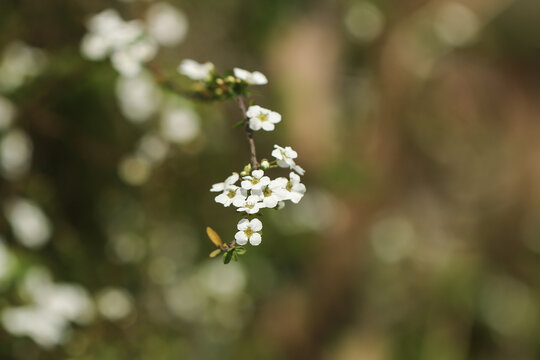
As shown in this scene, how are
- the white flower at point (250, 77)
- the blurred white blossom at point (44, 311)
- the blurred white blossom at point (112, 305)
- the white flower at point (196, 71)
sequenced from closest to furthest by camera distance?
the white flower at point (250, 77)
the white flower at point (196, 71)
the blurred white blossom at point (44, 311)
the blurred white blossom at point (112, 305)

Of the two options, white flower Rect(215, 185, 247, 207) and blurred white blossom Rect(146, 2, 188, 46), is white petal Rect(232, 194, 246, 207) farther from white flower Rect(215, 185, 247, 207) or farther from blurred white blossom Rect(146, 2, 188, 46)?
blurred white blossom Rect(146, 2, 188, 46)

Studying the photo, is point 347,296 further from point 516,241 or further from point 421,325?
point 516,241

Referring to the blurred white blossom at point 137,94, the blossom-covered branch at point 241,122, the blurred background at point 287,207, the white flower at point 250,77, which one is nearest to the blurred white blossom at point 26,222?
the blurred background at point 287,207

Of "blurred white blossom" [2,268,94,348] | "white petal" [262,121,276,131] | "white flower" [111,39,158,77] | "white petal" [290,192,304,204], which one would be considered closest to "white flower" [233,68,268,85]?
"white petal" [262,121,276,131]

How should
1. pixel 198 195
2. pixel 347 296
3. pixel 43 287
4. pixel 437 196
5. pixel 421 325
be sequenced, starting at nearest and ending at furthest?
pixel 43 287 → pixel 198 195 → pixel 347 296 → pixel 421 325 → pixel 437 196

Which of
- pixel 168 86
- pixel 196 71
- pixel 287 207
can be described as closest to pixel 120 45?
pixel 168 86

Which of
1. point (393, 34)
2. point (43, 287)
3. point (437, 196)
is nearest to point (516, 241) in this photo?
point (437, 196)

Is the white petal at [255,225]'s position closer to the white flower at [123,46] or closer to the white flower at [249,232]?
the white flower at [249,232]
